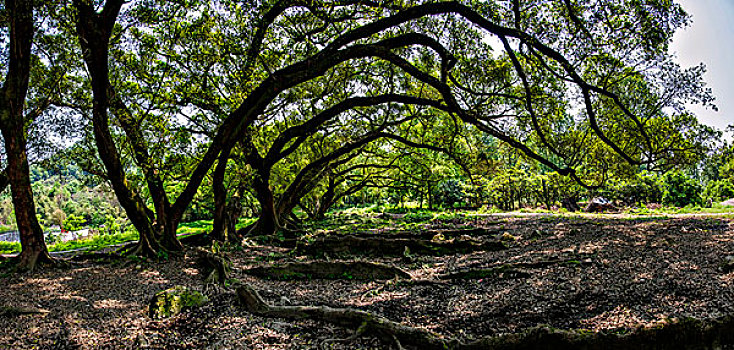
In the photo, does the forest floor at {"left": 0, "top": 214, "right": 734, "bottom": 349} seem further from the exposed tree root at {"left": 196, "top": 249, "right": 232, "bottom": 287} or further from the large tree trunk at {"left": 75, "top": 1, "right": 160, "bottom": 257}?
the large tree trunk at {"left": 75, "top": 1, "right": 160, "bottom": 257}

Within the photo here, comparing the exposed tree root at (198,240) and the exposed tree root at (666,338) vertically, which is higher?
the exposed tree root at (198,240)

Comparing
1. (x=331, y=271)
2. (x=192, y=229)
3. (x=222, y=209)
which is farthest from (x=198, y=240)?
(x=192, y=229)

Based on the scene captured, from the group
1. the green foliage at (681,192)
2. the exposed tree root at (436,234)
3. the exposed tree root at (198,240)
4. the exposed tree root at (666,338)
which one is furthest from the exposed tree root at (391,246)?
the green foliage at (681,192)

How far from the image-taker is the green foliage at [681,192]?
2283 cm

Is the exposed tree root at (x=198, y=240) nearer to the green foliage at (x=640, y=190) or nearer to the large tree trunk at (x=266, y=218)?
the large tree trunk at (x=266, y=218)

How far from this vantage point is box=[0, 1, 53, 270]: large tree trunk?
24.1 feet

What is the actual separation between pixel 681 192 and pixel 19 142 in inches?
1146

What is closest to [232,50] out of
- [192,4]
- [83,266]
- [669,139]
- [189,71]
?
[192,4]

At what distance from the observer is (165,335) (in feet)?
14.3

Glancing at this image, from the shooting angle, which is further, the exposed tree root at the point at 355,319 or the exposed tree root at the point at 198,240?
the exposed tree root at the point at 198,240

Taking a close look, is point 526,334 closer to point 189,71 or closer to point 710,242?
point 710,242

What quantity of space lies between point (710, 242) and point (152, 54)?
12489mm

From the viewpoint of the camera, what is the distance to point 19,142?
24.7ft

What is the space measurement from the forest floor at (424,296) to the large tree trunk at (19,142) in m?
0.74
